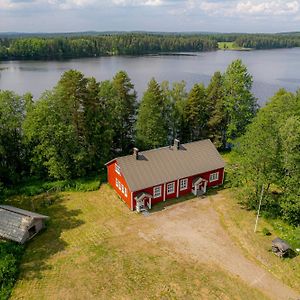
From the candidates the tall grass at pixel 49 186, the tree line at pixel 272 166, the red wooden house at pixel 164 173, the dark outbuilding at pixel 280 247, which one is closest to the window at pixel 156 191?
the red wooden house at pixel 164 173

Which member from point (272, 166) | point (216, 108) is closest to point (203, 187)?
point (272, 166)

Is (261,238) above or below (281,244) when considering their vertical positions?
below

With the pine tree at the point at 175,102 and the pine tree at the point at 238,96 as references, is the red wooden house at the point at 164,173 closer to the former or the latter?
the pine tree at the point at 175,102

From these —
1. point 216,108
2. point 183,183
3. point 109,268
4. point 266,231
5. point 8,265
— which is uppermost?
point 216,108

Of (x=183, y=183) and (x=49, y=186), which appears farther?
(x=49, y=186)

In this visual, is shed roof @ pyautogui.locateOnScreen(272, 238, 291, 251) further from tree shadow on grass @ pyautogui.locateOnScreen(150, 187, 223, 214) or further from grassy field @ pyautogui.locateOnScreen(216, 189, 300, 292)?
tree shadow on grass @ pyautogui.locateOnScreen(150, 187, 223, 214)

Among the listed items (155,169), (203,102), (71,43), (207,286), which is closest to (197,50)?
(71,43)

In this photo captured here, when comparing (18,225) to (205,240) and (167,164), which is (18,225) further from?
(205,240)
